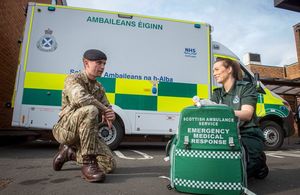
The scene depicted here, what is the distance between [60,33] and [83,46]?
0.49 meters

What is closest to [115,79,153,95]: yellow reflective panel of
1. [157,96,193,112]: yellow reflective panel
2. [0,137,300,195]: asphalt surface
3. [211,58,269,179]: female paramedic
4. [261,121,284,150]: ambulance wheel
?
[157,96,193,112]: yellow reflective panel

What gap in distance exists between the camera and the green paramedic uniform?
2.20 m

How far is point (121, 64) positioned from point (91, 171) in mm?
3074

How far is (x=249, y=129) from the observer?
2287 mm

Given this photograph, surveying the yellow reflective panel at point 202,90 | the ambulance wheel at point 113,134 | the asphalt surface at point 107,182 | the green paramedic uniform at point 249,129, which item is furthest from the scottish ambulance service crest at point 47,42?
the green paramedic uniform at point 249,129

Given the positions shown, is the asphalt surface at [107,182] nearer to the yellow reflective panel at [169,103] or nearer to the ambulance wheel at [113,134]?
the ambulance wheel at [113,134]

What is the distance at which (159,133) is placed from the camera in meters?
4.97

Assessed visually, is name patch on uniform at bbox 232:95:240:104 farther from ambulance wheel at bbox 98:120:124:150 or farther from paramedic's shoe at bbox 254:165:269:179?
ambulance wheel at bbox 98:120:124:150

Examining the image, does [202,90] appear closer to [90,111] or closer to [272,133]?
[272,133]

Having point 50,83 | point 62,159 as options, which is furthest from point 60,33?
point 62,159

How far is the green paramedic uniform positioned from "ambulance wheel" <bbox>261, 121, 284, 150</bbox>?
12.7 ft

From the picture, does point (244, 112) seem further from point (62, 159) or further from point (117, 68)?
point (117, 68)

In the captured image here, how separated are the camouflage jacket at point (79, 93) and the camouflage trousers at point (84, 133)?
5 cm

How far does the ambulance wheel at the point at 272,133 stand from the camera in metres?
5.89
